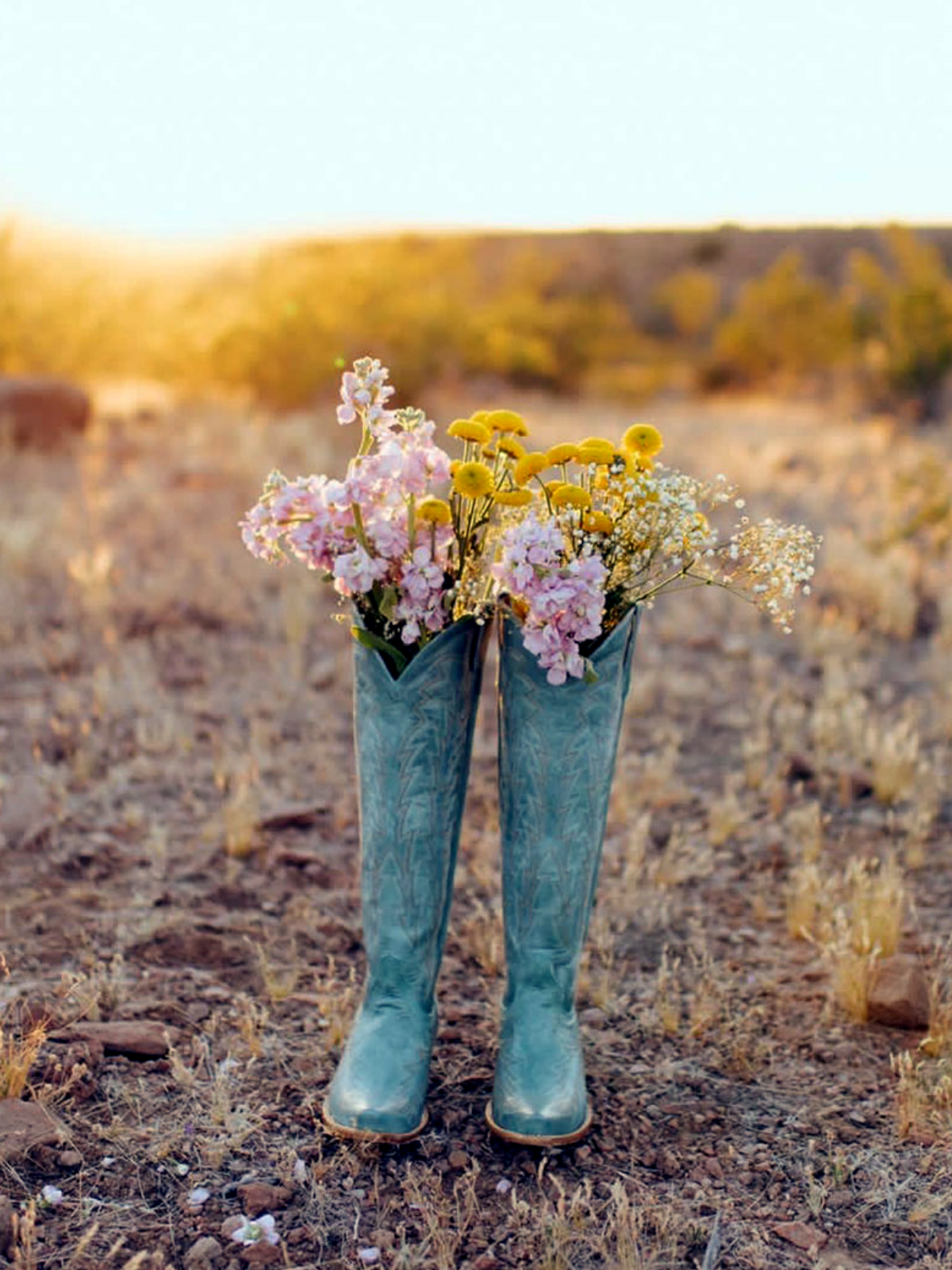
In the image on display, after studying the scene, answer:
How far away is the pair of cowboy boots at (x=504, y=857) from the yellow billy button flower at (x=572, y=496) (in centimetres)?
20

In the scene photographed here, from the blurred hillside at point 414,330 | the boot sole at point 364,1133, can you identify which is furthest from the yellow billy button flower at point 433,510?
the blurred hillside at point 414,330

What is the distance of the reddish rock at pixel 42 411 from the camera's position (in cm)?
747

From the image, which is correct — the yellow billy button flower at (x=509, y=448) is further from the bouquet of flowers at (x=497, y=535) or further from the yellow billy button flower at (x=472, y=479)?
the yellow billy button flower at (x=472, y=479)

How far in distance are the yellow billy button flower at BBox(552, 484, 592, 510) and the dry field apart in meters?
1.00

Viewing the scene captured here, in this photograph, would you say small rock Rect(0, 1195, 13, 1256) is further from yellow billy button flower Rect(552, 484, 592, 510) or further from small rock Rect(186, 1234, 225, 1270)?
yellow billy button flower Rect(552, 484, 592, 510)

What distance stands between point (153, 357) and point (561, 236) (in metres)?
21.3

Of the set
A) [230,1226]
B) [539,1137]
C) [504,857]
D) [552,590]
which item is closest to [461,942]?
[504,857]

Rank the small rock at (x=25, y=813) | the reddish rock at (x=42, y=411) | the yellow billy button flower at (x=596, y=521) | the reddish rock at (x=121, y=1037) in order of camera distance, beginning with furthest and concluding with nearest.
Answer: the reddish rock at (x=42, y=411) → the small rock at (x=25, y=813) → the reddish rock at (x=121, y=1037) → the yellow billy button flower at (x=596, y=521)

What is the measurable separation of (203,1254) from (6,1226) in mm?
280

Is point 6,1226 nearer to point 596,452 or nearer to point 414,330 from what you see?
point 596,452

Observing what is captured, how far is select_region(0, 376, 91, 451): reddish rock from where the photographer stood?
7.47 meters

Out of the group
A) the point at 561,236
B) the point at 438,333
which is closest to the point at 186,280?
the point at 438,333

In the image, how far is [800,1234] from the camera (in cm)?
184

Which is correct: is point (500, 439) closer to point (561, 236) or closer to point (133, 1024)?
point (133, 1024)
